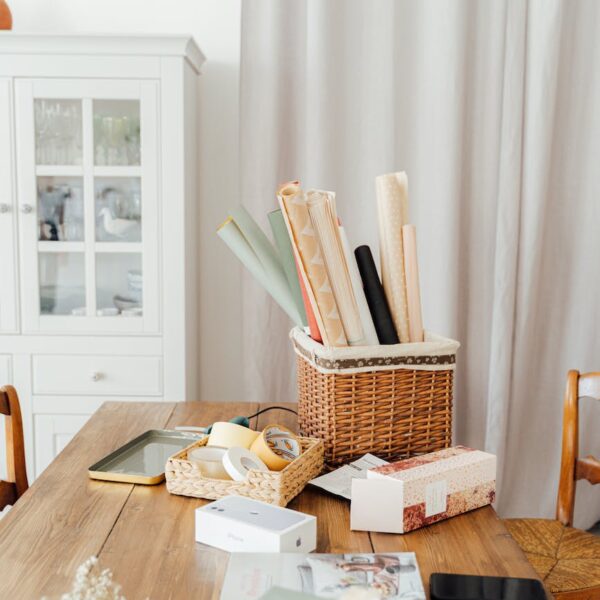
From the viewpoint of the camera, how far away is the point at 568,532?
5.24 feet

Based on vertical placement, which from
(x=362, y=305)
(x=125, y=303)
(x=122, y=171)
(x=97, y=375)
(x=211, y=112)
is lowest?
(x=97, y=375)

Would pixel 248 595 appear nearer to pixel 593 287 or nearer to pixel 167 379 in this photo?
pixel 167 379

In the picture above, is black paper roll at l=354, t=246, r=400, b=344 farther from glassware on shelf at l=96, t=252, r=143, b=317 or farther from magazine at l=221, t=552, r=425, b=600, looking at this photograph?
glassware on shelf at l=96, t=252, r=143, b=317

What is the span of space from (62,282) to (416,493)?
1630 millimetres

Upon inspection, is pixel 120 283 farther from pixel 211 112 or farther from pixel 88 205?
pixel 211 112

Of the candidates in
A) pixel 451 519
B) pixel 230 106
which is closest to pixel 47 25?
pixel 230 106

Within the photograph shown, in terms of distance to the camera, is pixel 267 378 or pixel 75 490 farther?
pixel 267 378

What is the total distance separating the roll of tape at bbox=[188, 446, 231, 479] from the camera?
45.8 inches

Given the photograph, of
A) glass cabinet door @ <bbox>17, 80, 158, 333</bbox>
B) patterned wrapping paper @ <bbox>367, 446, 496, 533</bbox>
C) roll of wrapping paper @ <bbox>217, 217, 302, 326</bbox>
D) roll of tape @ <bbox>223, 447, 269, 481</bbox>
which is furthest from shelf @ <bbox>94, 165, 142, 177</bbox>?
patterned wrapping paper @ <bbox>367, 446, 496, 533</bbox>

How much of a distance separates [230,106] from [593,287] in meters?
1.42

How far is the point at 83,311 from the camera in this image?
2.36 meters

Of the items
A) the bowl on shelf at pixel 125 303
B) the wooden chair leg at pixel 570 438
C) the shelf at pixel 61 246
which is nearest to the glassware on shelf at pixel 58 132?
the shelf at pixel 61 246

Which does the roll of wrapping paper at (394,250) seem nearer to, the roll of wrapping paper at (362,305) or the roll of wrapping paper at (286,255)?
the roll of wrapping paper at (362,305)

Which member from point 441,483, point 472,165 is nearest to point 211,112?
point 472,165
